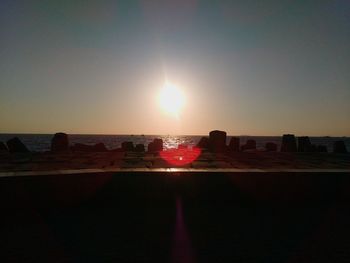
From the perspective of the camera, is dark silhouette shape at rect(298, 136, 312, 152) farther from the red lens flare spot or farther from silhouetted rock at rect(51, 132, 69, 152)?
silhouetted rock at rect(51, 132, 69, 152)

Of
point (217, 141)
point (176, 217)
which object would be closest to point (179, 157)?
point (217, 141)

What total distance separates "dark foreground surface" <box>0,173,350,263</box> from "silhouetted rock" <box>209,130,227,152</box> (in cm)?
1692

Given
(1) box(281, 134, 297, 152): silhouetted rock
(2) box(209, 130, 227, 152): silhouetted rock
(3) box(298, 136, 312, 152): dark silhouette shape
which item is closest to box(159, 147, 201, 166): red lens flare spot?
(2) box(209, 130, 227, 152): silhouetted rock

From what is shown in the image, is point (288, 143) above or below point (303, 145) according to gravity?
above

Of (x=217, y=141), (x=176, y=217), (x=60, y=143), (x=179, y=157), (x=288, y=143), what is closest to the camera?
(x=176, y=217)

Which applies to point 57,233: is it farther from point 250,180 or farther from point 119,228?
point 250,180

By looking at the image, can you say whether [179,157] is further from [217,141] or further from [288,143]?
[288,143]

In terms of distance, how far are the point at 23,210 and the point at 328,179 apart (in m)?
5.35

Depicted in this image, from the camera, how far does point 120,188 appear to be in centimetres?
598

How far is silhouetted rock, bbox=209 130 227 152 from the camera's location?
23581mm

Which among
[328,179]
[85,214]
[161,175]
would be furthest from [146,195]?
[328,179]

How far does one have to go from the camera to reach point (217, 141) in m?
24.1

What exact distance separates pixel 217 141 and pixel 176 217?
62.6 ft

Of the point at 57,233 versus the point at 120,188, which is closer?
the point at 57,233
